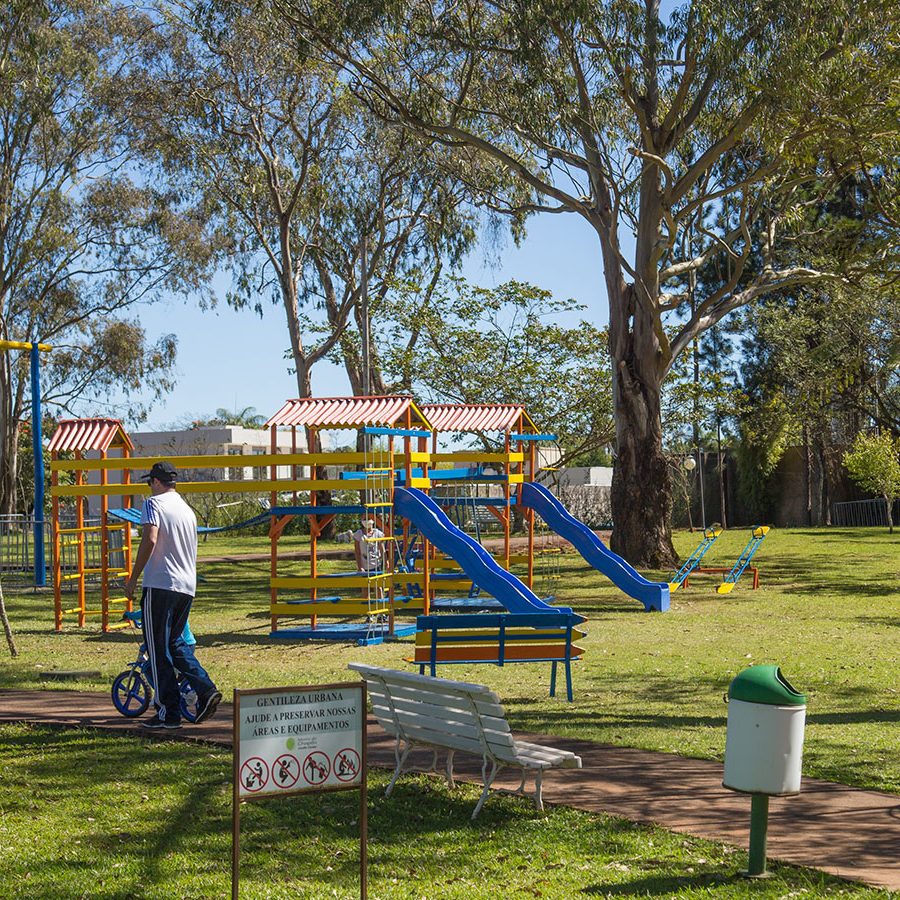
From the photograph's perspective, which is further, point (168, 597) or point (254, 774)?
point (168, 597)

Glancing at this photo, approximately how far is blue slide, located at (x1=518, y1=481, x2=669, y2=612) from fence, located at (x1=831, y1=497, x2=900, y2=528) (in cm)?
2830

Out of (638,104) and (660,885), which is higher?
(638,104)

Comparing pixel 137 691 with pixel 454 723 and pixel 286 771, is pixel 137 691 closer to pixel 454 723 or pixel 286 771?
pixel 454 723

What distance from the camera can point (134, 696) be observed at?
995cm

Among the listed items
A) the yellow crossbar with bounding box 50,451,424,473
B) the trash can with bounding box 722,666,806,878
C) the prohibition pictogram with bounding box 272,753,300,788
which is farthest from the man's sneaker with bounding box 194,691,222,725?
→ the yellow crossbar with bounding box 50,451,424,473

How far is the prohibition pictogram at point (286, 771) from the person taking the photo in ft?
17.5

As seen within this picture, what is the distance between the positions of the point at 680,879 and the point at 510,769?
245cm

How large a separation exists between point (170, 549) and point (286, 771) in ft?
13.5

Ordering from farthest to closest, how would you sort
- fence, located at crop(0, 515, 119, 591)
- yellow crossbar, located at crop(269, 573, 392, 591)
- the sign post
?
fence, located at crop(0, 515, 119, 591) → yellow crossbar, located at crop(269, 573, 392, 591) → the sign post

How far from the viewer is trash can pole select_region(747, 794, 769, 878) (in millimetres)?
6012

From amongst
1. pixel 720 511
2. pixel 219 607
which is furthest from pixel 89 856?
pixel 720 511

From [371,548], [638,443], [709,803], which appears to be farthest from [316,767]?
[638,443]

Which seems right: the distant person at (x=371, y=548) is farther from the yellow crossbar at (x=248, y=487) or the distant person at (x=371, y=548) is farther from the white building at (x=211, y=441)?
the white building at (x=211, y=441)

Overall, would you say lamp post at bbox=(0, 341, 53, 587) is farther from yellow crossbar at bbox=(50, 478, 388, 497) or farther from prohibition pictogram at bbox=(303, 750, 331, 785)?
prohibition pictogram at bbox=(303, 750, 331, 785)
